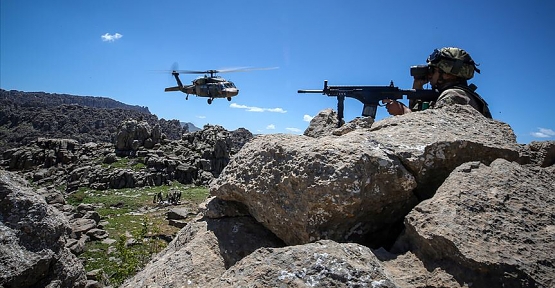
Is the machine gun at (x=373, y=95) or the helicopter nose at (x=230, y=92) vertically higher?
the helicopter nose at (x=230, y=92)

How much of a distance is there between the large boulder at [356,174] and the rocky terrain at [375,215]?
13 millimetres

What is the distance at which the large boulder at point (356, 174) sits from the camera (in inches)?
141

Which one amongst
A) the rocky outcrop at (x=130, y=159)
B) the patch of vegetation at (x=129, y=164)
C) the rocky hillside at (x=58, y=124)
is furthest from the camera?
the rocky hillside at (x=58, y=124)

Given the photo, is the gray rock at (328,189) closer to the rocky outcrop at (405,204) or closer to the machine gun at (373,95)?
the rocky outcrop at (405,204)

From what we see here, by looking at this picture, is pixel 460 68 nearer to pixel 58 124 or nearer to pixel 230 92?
pixel 230 92

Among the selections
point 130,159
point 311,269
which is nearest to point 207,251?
point 311,269

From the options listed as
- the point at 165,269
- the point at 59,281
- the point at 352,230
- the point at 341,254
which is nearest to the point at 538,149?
the point at 352,230

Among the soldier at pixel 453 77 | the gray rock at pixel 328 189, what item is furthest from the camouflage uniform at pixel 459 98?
the gray rock at pixel 328 189

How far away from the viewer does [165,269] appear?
4082mm

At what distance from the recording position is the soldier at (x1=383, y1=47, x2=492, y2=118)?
5.57 meters

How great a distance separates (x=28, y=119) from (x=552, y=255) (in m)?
180

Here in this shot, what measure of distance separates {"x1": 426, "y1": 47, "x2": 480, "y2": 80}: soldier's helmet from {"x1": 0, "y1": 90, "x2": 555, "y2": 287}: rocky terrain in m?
1.61

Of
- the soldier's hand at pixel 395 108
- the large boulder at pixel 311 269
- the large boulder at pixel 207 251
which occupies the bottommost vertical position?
the large boulder at pixel 207 251

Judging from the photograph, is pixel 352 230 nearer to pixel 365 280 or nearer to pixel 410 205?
pixel 410 205
